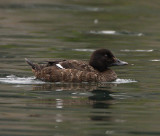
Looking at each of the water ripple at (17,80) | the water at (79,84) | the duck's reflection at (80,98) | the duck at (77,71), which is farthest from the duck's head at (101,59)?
the water ripple at (17,80)

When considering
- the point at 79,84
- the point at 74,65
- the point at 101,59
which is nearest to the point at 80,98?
the point at 79,84

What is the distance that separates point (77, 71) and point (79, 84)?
279 millimetres

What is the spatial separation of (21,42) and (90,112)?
916cm

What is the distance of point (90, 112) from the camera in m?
9.55

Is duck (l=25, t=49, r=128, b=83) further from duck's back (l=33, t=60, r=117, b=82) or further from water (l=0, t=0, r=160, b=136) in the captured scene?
water (l=0, t=0, r=160, b=136)

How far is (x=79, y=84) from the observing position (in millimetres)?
12195

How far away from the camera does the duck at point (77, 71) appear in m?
12.3

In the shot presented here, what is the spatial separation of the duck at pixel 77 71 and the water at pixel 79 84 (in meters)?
0.20

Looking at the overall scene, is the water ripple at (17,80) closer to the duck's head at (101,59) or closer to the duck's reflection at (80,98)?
the duck's reflection at (80,98)

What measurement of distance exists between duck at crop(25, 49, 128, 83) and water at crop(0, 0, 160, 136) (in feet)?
0.64

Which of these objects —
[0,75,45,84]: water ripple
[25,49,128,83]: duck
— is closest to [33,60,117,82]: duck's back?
[25,49,128,83]: duck

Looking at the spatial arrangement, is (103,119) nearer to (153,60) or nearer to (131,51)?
(153,60)

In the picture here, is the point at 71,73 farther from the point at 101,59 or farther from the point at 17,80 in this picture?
the point at 17,80

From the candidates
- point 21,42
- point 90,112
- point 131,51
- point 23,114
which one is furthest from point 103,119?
point 21,42
